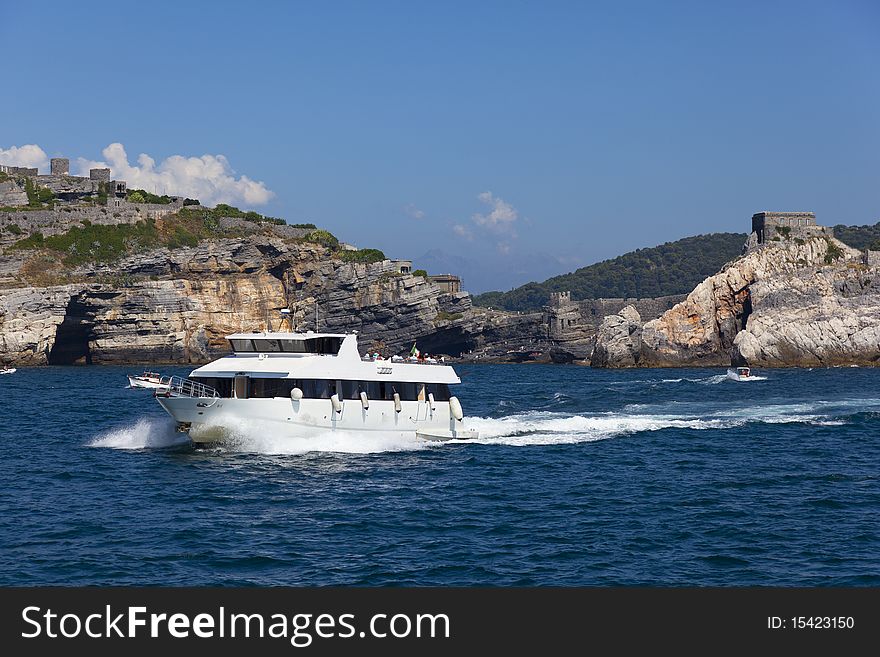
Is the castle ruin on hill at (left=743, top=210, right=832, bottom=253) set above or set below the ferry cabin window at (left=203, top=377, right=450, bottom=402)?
above

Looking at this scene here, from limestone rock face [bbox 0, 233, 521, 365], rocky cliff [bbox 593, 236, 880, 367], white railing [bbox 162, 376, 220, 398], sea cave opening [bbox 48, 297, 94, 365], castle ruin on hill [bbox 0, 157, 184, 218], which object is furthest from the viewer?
castle ruin on hill [bbox 0, 157, 184, 218]

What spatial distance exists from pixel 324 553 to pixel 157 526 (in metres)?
4.48

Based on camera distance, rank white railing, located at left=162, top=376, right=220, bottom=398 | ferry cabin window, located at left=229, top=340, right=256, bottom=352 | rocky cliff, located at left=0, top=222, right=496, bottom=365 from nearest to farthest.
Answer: white railing, located at left=162, top=376, right=220, bottom=398 < ferry cabin window, located at left=229, top=340, right=256, bottom=352 < rocky cliff, located at left=0, top=222, right=496, bottom=365

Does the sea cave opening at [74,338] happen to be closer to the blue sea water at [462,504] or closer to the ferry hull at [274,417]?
the blue sea water at [462,504]

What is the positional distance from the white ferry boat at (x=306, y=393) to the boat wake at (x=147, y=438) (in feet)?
6.81

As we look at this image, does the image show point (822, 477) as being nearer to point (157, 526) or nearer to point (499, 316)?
point (157, 526)

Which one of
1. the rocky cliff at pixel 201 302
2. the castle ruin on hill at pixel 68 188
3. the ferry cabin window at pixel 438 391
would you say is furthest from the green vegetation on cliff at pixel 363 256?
the ferry cabin window at pixel 438 391

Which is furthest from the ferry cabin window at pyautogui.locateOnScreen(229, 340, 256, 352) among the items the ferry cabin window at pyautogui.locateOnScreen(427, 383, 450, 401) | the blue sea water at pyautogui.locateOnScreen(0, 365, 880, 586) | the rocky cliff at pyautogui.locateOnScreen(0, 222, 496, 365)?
the rocky cliff at pyautogui.locateOnScreen(0, 222, 496, 365)

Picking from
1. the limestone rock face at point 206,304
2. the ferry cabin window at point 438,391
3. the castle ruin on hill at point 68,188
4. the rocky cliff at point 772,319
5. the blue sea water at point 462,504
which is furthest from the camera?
the castle ruin on hill at point 68,188

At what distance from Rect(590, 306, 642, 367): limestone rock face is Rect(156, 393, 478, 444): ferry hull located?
216ft

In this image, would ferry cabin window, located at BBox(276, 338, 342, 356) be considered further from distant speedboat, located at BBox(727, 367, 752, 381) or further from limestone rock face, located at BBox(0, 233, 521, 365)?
limestone rock face, located at BBox(0, 233, 521, 365)

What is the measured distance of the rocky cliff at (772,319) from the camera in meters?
90.7

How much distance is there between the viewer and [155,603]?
49.4ft

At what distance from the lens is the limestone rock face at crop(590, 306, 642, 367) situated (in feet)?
325
